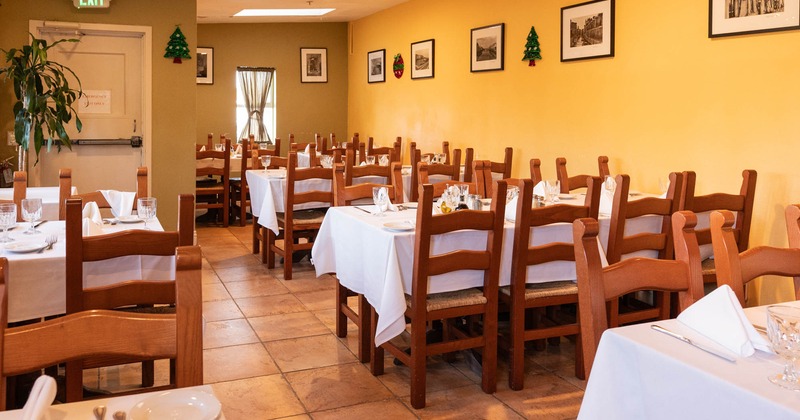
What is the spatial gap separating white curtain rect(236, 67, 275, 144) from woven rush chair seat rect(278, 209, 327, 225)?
6269 mm

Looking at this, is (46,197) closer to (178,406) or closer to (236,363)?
(236,363)

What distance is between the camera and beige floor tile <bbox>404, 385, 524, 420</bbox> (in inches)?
135

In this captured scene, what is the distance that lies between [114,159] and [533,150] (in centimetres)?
414

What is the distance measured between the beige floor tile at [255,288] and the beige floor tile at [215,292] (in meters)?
0.04

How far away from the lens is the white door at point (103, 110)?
7.19 m

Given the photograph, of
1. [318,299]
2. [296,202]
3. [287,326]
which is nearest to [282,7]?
[296,202]

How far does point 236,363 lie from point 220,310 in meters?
1.11

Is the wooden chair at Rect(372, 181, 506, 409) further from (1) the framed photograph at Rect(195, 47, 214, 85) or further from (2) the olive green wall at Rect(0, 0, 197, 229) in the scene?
(1) the framed photograph at Rect(195, 47, 214, 85)

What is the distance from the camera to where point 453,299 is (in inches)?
140

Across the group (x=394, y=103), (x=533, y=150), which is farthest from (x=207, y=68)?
(x=533, y=150)

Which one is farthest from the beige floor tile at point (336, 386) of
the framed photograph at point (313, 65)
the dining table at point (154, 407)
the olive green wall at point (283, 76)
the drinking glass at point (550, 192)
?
the framed photograph at point (313, 65)

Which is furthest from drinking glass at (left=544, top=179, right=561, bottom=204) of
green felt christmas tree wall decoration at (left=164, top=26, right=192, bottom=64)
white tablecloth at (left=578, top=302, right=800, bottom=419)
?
green felt christmas tree wall decoration at (left=164, top=26, right=192, bottom=64)

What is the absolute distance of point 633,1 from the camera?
6051 mm

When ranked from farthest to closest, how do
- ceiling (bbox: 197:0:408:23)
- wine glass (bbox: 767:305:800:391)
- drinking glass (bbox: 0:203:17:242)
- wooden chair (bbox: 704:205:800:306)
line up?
1. ceiling (bbox: 197:0:408:23)
2. drinking glass (bbox: 0:203:17:242)
3. wooden chair (bbox: 704:205:800:306)
4. wine glass (bbox: 767:305:800:391)
